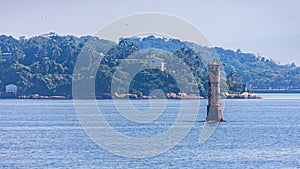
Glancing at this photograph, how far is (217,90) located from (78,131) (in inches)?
629

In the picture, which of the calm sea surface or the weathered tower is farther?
the weathered tower

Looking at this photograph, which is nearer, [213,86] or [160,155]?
[160,155]

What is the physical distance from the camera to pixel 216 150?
7675 centimetres

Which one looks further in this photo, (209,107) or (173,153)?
(209,107)

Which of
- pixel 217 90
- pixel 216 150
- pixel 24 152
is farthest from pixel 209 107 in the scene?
pixel 24 152

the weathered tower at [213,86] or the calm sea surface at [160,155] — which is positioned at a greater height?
the weathered tower at [213,86]

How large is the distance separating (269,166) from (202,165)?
4475 mm

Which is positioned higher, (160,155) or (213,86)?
(213,86)

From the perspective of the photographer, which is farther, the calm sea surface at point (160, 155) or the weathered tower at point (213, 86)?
the weathered tower at point (213, 86)

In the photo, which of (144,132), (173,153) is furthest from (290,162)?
(144,132)

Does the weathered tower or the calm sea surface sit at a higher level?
the weathered tower

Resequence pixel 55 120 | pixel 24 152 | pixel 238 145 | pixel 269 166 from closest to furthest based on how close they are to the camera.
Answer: pixel 269 166
pixel 24 152
pixel 238 145
pixel 55 120

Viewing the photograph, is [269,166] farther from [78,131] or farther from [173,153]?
[78,131]

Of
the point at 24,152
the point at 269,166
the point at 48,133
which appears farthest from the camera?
the point at 48,133
